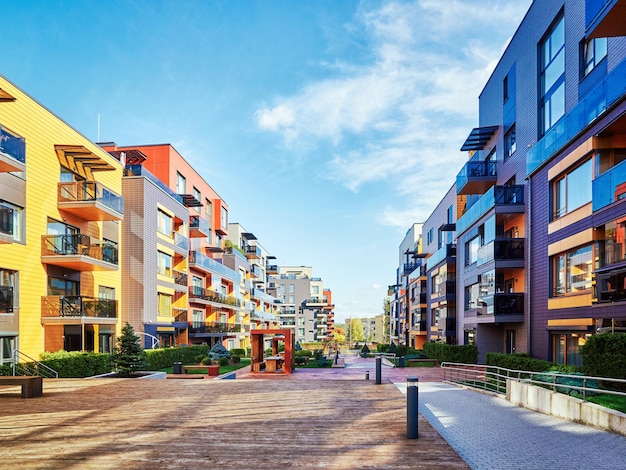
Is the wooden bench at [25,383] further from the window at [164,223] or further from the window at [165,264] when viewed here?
the window at [164,223]

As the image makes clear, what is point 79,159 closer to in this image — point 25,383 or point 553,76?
point 25,383

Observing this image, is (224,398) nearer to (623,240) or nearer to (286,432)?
(286,432)

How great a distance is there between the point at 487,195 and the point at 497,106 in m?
6.77

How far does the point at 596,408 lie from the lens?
10.0 meters

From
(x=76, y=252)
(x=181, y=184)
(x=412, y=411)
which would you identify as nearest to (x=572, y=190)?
(x=412, y=411)

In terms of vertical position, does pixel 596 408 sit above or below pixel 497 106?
below

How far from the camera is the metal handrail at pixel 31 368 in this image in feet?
63.6

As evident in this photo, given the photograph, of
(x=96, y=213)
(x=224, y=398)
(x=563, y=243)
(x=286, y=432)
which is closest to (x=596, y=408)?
(x=286, y=432)

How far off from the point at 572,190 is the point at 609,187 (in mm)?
3473

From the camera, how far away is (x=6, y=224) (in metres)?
20.0

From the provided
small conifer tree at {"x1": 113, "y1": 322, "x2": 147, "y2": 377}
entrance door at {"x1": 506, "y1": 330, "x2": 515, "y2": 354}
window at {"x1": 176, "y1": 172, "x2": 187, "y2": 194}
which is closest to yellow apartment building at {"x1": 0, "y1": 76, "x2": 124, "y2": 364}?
small conifer tree at {"x1": 113, "y1": 322, "x2": 147, "y2": 377}

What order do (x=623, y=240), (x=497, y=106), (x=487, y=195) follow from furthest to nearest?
(x=497, y=106), (x=487, y=195), (x=623, y=240)

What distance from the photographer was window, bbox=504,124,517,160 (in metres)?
28.7

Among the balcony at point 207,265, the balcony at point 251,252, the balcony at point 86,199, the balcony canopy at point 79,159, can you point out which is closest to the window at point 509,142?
the balcony at point 86,199
